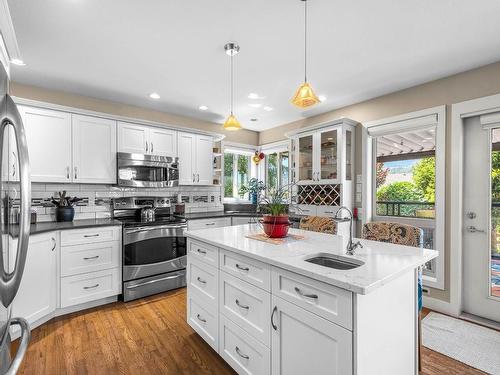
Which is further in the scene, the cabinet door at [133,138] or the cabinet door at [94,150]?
the cabinet door at [133,138]

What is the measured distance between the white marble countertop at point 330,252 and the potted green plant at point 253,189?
2775 mm

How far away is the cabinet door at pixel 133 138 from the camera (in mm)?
3605

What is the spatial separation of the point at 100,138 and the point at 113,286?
182 centimetres

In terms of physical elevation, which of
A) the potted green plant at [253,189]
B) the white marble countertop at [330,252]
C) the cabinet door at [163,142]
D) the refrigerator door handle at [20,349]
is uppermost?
the cabinet door at [163,142]

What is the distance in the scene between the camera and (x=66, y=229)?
2.84 meters

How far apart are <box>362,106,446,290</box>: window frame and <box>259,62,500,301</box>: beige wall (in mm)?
45

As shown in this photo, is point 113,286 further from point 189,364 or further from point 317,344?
point 317,344

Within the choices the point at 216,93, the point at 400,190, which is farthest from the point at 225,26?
the point at 400,190

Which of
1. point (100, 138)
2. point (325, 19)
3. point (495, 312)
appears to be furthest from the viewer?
point (100, 138)

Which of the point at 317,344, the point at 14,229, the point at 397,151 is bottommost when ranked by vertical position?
the point at 317,344

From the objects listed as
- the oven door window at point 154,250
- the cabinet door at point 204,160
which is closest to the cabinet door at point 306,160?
the cabinet door at point 204,160

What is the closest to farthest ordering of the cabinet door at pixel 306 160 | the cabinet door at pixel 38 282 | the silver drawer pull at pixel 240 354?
the silver drawer pull at pixel 240 354, the cabinet door at pixel 38 282, the cabinet door at pixel 306 160

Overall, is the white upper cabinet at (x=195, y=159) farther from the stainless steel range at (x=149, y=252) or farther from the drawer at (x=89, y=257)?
the drawer at (x=89, y=257)

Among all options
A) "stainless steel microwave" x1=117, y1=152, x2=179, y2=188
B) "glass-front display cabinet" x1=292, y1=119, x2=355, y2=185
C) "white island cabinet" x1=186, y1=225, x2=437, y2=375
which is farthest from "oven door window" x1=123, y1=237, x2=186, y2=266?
"glass-front display cabinet" x1=292, y1=119, x2=355, y2=185
